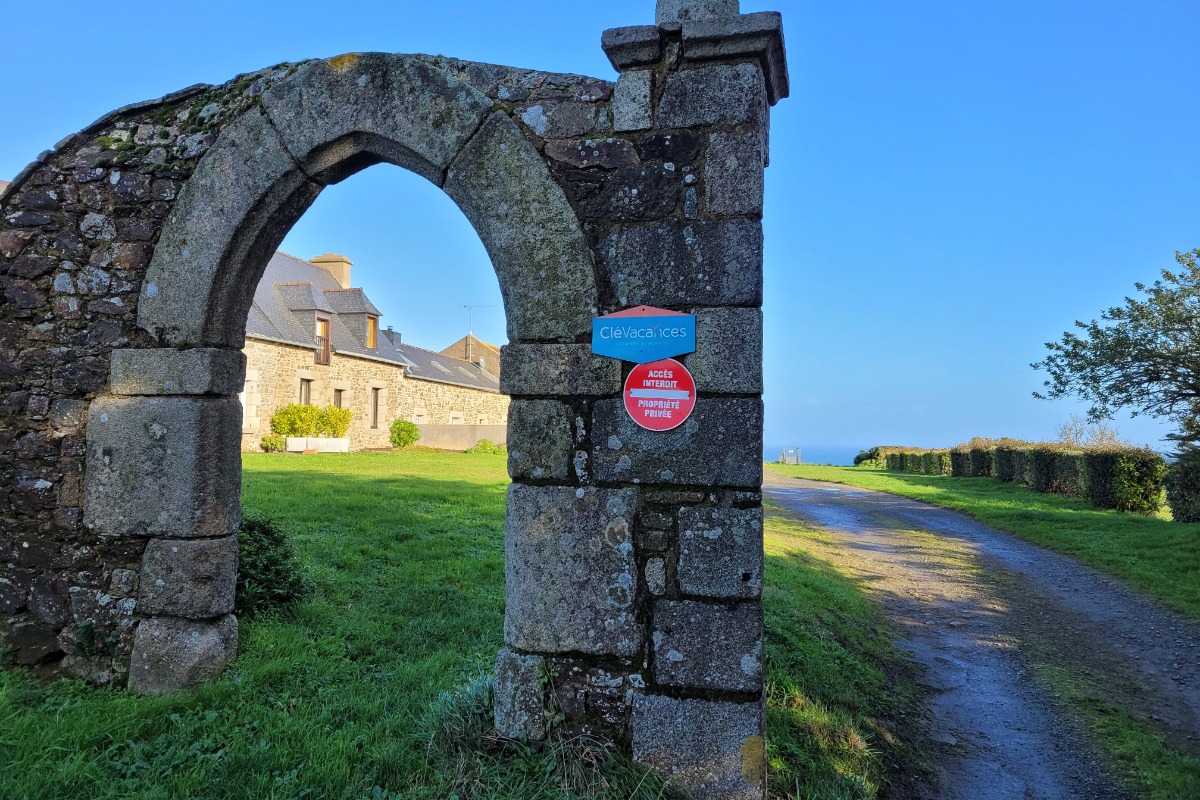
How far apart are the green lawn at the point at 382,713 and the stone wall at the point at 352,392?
10.8 m

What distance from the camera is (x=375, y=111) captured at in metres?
3.59

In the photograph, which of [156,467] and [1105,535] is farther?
[1105,535]

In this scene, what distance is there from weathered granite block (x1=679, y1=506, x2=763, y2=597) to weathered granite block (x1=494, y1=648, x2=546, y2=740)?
80cm

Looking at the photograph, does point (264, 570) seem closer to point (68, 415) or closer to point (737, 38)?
point (68, 415)

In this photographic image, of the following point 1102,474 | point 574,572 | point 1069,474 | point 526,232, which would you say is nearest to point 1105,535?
point 1102,474

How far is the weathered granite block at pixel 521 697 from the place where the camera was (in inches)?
125

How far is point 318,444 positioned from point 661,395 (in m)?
18.3

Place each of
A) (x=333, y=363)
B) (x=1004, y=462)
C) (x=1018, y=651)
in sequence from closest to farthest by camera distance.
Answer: (x=1018, y=651) → (x=1004, y=462) → (x=333, y=363)

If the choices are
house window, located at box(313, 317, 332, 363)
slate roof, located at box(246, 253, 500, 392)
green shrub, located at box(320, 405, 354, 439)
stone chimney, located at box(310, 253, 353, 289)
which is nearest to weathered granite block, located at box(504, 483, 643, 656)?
slate roof, located at box(246, 253, 500, 392)

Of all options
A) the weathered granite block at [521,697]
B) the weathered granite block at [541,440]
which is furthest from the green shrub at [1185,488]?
the weathered granite block at [521,697]

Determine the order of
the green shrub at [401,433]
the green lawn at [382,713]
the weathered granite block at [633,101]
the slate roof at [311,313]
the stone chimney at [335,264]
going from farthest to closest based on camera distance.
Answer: the stone chimney at [335,264] < the green shrub at [401,433] < the slate roof at [311,313] < the weathered granite block at [633,101] < the green lawn at [382,713]

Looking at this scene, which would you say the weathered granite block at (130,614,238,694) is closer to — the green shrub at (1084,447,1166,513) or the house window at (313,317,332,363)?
the green shrub at (1084,447,1166,513)

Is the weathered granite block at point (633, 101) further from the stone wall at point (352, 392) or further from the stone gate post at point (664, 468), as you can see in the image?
the stone wall at point (352, 392)

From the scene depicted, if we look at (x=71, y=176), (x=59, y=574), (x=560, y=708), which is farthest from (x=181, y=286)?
(x=560, y=708)
